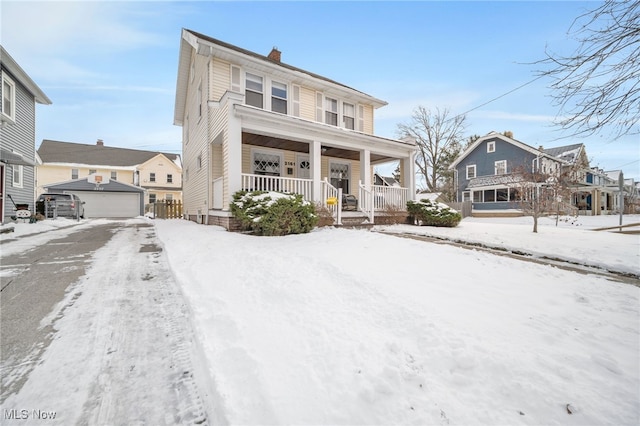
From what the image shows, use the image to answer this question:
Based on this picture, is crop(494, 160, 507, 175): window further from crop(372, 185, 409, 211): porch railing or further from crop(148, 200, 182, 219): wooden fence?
crop(148, 200, 182, 219): wooden fence

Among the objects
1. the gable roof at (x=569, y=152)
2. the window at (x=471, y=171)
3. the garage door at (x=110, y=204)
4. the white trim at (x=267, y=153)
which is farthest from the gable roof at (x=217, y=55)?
the gable roof at (x=569, y=152)

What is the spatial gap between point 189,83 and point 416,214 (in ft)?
42.3

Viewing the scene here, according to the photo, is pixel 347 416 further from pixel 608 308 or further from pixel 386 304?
pixel 608 308

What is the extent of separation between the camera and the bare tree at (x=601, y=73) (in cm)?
311

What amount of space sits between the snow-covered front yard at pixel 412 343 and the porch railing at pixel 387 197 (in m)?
6.45

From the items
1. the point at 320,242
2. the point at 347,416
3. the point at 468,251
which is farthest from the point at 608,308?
the point at 320,242

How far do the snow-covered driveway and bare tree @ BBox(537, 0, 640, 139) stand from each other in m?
5.32

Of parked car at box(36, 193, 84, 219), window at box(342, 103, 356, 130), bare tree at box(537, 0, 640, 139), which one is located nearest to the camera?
bare tree at box(537, 0, 640, 139)

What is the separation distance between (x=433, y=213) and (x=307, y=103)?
706 cm

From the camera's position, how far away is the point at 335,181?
13.1 m

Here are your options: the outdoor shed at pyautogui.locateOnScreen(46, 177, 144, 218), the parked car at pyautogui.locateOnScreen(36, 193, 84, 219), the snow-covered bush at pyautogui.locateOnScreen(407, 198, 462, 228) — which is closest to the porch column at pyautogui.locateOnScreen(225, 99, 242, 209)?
the snow-covered bush at pyautogui.locateOnScreen(407, 198, 462, 228)

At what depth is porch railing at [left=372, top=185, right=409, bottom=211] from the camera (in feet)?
33.9

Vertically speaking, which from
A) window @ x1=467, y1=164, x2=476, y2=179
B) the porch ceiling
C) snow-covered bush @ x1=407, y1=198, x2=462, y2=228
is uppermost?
window @ x1=467, y1=164, x2=476, y2=179

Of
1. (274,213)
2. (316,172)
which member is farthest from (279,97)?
(274,213)
